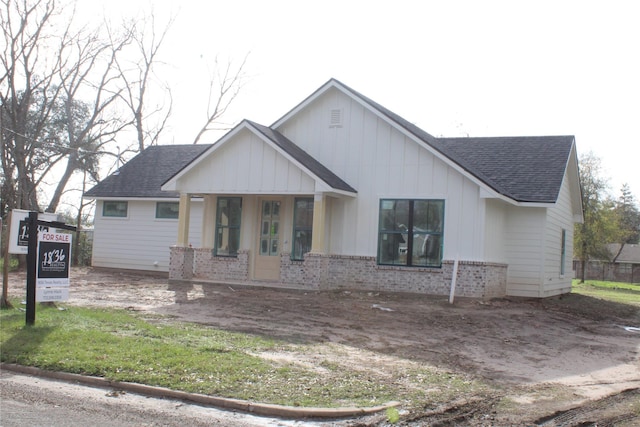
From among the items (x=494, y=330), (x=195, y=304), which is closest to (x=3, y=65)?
(x=195, y=304)

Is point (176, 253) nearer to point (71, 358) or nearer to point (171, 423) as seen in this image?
point (71, 358)

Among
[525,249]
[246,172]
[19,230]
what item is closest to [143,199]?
[246,172]

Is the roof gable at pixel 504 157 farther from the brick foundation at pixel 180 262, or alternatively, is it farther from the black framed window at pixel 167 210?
the black framed window at pixel 167 210

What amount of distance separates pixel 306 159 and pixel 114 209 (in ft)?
33.6

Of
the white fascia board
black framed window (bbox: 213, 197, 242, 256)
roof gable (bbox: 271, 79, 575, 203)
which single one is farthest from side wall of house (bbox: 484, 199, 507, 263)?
the white fascia board

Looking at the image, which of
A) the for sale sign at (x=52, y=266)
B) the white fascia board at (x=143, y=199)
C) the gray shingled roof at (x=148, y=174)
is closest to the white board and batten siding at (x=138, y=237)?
the white fascia board at (x=143, y=199)

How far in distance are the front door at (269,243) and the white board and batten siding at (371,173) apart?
1.72 metres

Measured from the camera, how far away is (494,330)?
13164 mm

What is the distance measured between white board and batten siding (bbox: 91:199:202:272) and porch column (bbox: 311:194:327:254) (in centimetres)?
676

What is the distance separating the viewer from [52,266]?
1156cm

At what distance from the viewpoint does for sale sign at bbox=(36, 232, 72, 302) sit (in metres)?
11.3

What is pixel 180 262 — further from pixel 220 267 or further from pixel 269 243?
pixel 269 243

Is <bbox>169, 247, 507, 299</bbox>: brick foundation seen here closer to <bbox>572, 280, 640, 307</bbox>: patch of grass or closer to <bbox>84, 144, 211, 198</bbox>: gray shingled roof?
<bbox>84, 144, 211, 198</bbox>: gray shingled roof

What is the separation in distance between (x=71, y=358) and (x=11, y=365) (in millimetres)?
812
